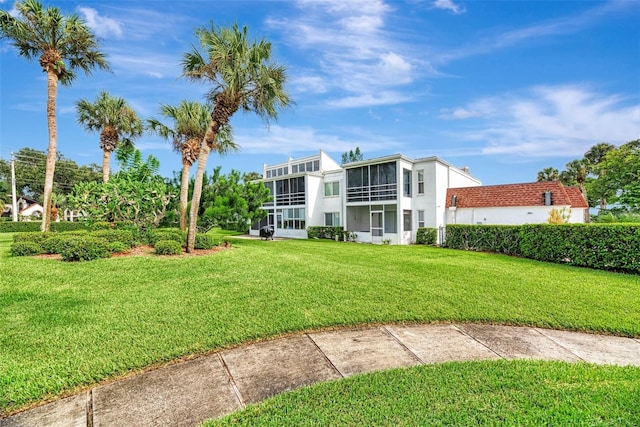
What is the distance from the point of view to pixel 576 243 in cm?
1052

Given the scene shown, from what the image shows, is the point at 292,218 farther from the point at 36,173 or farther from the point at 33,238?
the point at 36,173

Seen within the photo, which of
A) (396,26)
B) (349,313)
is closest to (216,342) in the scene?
(349,313)

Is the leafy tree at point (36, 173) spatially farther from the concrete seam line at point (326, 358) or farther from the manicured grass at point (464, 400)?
the manicured grass at point (464, 400)

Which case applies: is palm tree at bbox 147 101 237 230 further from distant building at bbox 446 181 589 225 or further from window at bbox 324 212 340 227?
distant building at bbox 446 181 589 225

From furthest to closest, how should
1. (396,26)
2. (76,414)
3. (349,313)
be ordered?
1. (396,26)
2. (349,313)
3. (76,414)

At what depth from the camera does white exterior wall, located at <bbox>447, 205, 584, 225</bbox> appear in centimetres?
1806

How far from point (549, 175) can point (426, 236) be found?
100 ft

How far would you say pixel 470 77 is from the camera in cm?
1206

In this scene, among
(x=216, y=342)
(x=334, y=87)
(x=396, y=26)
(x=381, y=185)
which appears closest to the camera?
(x=216, y=342)

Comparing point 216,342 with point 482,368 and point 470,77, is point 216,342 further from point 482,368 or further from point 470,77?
point 470,77

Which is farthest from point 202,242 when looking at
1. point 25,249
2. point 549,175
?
point 549,175

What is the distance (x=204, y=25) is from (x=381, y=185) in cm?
1398

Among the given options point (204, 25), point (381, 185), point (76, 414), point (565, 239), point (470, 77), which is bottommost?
point (76, 414)

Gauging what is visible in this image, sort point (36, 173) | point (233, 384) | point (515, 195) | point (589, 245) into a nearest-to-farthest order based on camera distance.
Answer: point (233, 384) → point (589, 245) → point (515, 195) → point (36, 173)
